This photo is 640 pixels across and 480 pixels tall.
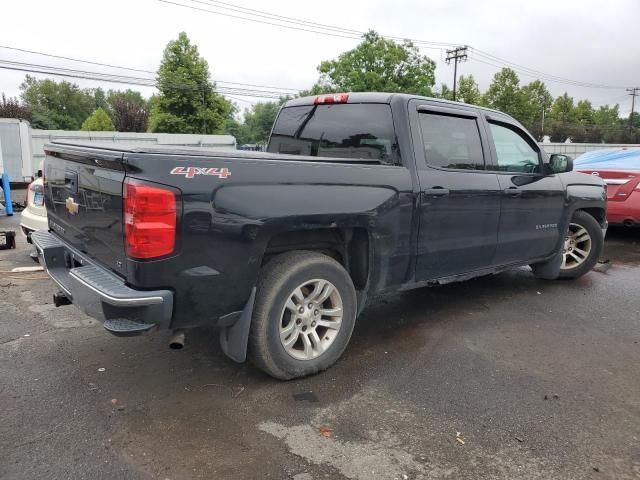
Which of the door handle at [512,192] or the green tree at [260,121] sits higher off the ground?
the green tree at [260,121]

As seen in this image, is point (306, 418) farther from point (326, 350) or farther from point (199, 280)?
point (199, 280)

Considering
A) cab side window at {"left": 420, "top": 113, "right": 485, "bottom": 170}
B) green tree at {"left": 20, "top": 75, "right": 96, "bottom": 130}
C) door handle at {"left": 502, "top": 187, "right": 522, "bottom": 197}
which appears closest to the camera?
cab side window at {"left": 420, "top": 113, "right": 485, "bottom": 170}

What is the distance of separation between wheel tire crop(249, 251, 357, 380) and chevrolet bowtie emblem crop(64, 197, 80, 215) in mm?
1283

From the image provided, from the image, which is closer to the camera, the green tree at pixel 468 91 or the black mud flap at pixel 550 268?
the black mud flap at pixel 550 268

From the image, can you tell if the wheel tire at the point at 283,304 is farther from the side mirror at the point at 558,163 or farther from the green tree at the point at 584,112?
the green tree at the point at 584,112

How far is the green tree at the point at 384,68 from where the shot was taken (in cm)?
3309

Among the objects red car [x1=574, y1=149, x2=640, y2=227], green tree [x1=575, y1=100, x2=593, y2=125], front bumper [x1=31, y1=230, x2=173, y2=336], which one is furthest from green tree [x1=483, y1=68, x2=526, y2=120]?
front bumper [x1=31, y1=230, x2=173, y2=336]


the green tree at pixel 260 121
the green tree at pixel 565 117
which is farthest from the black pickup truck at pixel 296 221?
the green tree at pixel 260 121

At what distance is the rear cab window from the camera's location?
3.89 metres

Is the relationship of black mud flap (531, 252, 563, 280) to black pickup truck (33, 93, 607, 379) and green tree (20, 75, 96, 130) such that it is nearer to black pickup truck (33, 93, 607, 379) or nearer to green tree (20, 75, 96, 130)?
black pickup truck (33, 93, 607, 379)

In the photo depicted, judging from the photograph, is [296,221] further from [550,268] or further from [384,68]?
[384,68]

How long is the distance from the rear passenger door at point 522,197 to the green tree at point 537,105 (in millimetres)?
48604

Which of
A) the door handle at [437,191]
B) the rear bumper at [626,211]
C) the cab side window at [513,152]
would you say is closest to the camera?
the door handle at [437,191]

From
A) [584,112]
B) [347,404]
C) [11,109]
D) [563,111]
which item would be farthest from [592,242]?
[584,112]
